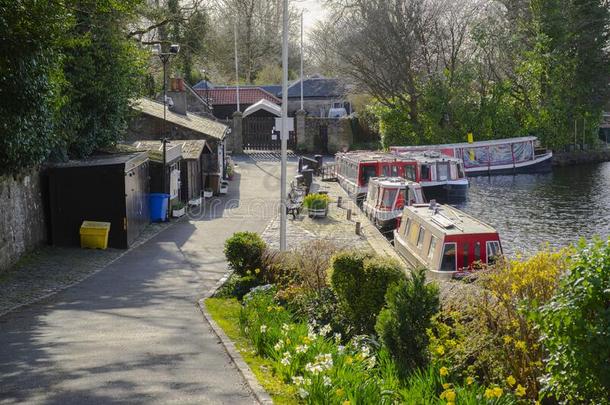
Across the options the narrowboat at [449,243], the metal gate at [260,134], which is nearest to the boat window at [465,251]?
the narrowboat at [449,243]

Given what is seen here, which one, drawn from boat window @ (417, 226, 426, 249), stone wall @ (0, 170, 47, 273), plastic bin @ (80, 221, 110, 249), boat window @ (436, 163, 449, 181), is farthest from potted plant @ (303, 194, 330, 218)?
boat window @ (436, 163, 449, 181)

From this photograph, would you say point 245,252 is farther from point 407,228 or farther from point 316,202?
point 316,202

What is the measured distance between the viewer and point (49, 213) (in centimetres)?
2080

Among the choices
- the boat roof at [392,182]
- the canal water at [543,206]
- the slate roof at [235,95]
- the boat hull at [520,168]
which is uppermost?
the slate roof at [235,95]

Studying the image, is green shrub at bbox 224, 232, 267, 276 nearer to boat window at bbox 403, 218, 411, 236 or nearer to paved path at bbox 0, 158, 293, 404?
paved path at bbox 0, 158, 293, 404

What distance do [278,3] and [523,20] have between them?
93.8ft

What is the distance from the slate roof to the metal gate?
761 centimetres

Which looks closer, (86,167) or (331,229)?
(86,167)

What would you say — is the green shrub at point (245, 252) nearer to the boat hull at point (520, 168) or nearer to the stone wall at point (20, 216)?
the stone wall at point (20, 216)

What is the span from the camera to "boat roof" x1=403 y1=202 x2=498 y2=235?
19406mm

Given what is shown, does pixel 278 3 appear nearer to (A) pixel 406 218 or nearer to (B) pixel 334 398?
(A) pixel 406 218

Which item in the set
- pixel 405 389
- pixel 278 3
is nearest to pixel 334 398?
pixel 405 389

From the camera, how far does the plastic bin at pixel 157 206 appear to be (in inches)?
1020

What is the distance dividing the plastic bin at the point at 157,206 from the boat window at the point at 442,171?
1710 centimetres
